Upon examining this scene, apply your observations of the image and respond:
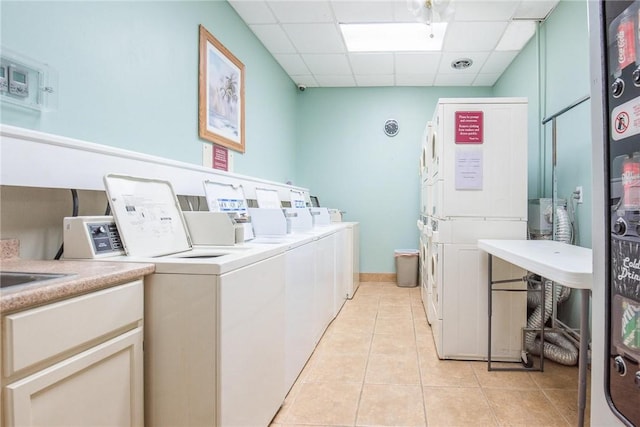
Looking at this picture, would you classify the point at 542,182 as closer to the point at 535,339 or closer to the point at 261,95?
the point at 535,339

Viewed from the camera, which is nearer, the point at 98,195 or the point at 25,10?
the point at 25,10

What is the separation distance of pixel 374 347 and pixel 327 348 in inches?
14.2

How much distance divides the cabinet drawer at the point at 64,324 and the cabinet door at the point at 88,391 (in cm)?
4

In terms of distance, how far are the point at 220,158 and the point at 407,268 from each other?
307 cm

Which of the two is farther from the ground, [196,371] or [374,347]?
[196,371]

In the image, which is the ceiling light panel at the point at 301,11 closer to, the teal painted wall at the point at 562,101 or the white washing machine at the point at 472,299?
the teal painted wall at the point at 562,101

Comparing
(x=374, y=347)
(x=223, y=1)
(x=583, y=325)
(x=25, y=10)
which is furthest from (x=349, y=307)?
(x=25, y=10)

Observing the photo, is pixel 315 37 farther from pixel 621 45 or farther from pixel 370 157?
pixel 621 45

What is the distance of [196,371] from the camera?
1.26 m

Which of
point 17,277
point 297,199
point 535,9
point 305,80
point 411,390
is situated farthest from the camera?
point 305,80

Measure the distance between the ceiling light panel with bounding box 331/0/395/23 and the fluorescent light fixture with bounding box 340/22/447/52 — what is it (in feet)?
0.71

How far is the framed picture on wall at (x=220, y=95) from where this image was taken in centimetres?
280

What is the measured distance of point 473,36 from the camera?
152 inches

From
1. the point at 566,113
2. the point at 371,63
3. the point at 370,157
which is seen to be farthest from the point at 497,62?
the point at 370,157
